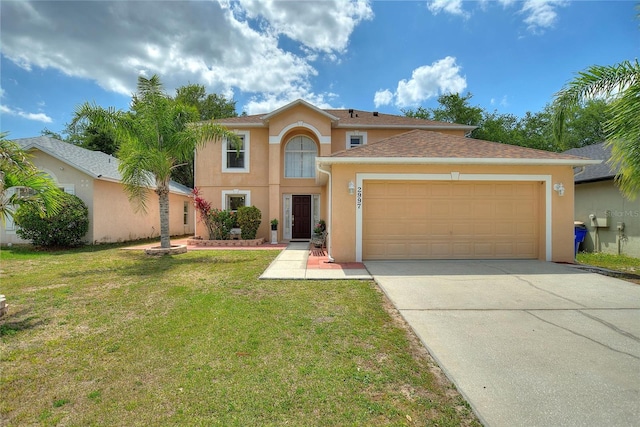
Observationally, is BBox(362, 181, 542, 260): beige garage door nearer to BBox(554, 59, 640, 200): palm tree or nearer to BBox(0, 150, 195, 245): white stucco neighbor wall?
BBox(554, 59, 640, 200): palm tree

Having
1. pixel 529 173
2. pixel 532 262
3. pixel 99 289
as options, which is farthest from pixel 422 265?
pixel 99 289

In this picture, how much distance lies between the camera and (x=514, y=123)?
31234 millimetres

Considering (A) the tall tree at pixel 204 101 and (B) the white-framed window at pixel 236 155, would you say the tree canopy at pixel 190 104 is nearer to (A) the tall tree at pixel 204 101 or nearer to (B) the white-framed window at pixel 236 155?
(A) the tall tree at pixel 204 101

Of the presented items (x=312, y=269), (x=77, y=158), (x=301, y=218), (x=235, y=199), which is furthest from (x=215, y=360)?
(x=77, y=158)

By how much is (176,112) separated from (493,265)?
11.4 m

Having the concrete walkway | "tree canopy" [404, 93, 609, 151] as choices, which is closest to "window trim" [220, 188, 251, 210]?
the concrete walkway

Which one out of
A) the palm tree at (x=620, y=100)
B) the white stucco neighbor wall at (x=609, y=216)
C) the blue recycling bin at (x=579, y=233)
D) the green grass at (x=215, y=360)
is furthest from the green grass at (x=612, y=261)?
the green grass at (x=215, y=360)

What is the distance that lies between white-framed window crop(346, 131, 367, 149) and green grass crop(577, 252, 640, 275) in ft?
33.9

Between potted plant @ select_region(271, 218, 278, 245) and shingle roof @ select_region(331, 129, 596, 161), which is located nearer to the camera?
shingle roof @ select_region(331, 129, 596, 161)

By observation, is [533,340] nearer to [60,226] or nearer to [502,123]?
[60,226]

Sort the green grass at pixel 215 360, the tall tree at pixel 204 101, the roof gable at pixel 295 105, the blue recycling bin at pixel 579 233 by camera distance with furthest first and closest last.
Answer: the tall tree at pixel 204 101, the roof gable at pixel 295 105, the blue recycling bin at pixel 579 233, the green grass at pixel 215 360

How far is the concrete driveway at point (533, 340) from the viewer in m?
2.58

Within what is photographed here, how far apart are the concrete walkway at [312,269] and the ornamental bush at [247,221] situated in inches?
176

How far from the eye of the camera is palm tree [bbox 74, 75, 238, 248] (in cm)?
985
